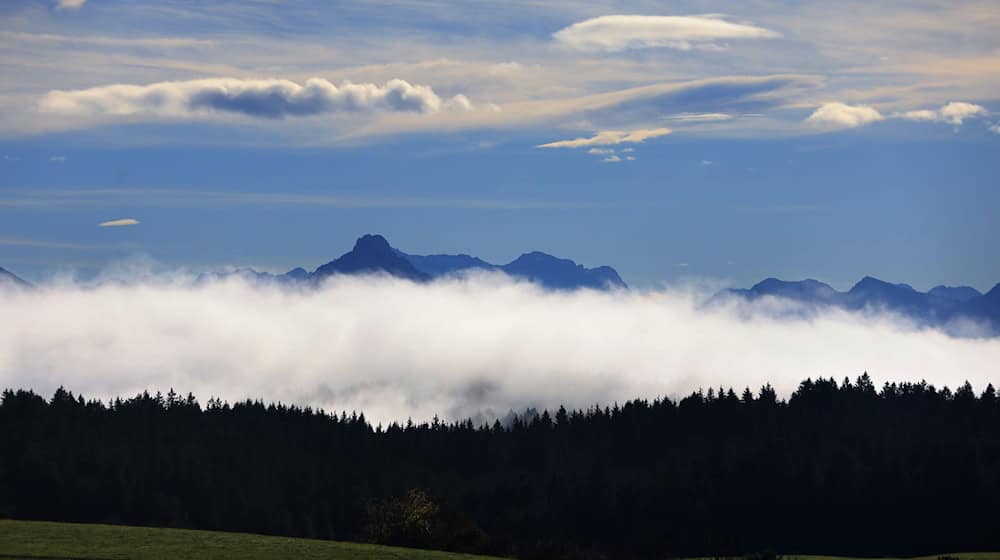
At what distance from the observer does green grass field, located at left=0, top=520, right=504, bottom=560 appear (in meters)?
82.1

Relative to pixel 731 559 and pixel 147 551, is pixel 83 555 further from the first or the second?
pixel 731 559

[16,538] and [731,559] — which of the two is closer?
[16,538]

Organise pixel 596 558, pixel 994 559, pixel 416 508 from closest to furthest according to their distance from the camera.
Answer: pixel 994 559 < pixel 416 508 < pixel 596 558

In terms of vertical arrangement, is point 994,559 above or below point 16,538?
below

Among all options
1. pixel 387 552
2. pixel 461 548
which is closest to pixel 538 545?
pixel 461 548

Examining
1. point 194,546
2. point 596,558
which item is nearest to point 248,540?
point 194,546

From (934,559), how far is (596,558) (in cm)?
3974

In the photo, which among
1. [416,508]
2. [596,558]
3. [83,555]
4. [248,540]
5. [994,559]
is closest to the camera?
[83,555]

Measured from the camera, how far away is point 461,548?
332 ft

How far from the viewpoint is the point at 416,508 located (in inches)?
4193

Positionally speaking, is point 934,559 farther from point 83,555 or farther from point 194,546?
point 83,555

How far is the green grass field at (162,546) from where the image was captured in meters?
82.1

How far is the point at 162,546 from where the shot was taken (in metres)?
85.6

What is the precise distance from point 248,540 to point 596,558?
49310 mm
